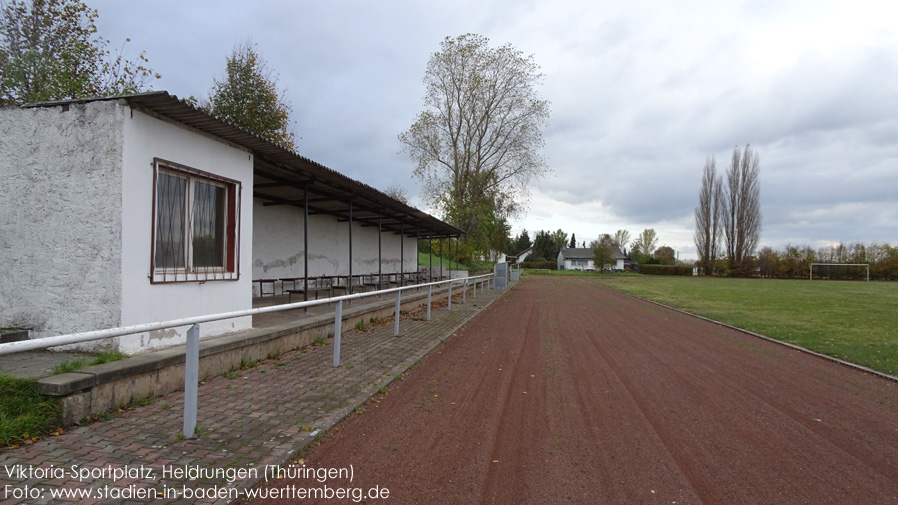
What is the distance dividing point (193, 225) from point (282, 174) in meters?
2.82

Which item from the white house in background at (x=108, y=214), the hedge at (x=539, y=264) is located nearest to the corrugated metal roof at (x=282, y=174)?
the white house in background at (x=108, y=214)

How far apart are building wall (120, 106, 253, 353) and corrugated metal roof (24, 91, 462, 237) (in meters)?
0.20

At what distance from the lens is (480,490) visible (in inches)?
120

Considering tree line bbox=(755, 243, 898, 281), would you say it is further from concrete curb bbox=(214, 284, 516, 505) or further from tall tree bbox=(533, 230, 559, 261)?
concrete curb bbox=(214, 284, 516, 505)

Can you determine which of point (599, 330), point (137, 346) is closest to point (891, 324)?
point (599, 330)

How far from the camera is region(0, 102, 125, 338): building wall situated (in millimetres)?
5066

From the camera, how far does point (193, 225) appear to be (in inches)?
251

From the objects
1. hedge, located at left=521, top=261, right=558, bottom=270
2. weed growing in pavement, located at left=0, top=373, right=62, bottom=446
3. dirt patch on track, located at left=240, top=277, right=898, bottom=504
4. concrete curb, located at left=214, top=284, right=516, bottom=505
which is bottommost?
dirt patch on track, located at left=240, top=277, right=898, bottom=504

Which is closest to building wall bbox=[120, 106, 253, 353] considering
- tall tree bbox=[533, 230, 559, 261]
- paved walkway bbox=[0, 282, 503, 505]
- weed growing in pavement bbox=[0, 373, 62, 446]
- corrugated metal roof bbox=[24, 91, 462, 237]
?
corrugated metal roof bbox=[24, 91, 462, 237]

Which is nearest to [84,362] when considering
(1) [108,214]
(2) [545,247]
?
(1) [108,214]

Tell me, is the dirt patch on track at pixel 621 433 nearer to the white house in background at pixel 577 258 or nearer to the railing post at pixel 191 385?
the railing post at pixel 191 385

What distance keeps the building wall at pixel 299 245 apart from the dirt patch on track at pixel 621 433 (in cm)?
698

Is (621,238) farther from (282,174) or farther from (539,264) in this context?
(282,174)

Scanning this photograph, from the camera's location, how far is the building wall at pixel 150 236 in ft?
16.9
